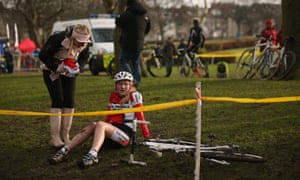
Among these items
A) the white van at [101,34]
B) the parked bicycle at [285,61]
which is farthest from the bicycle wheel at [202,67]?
the white van at [101,34]

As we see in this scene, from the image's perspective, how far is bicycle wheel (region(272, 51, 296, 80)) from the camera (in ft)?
47.8

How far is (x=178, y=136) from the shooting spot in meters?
7.57

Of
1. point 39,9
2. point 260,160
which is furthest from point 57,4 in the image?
point 260,160

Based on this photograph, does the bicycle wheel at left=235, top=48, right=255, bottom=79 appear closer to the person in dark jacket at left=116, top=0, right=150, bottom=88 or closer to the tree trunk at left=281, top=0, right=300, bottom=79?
the tree trunk at left=281, top=0, right=300, bottom=79

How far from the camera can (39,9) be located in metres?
48.5

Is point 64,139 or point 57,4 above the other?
point 57,4

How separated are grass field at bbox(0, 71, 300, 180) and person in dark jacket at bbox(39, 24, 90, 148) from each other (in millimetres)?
352

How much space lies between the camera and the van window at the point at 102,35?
27.2 meters

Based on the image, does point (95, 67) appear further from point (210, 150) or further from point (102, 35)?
point (210, 150)

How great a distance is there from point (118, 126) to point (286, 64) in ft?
29.7

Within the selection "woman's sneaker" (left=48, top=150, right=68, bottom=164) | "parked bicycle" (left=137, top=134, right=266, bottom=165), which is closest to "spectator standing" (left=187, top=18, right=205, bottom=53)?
"parked bicycle" (left=137, top=134, right=266, bottom=165)

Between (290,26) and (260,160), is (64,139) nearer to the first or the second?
(260,160)

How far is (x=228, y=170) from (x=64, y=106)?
2579mm

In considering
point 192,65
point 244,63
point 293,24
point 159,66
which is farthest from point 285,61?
point 159,66
